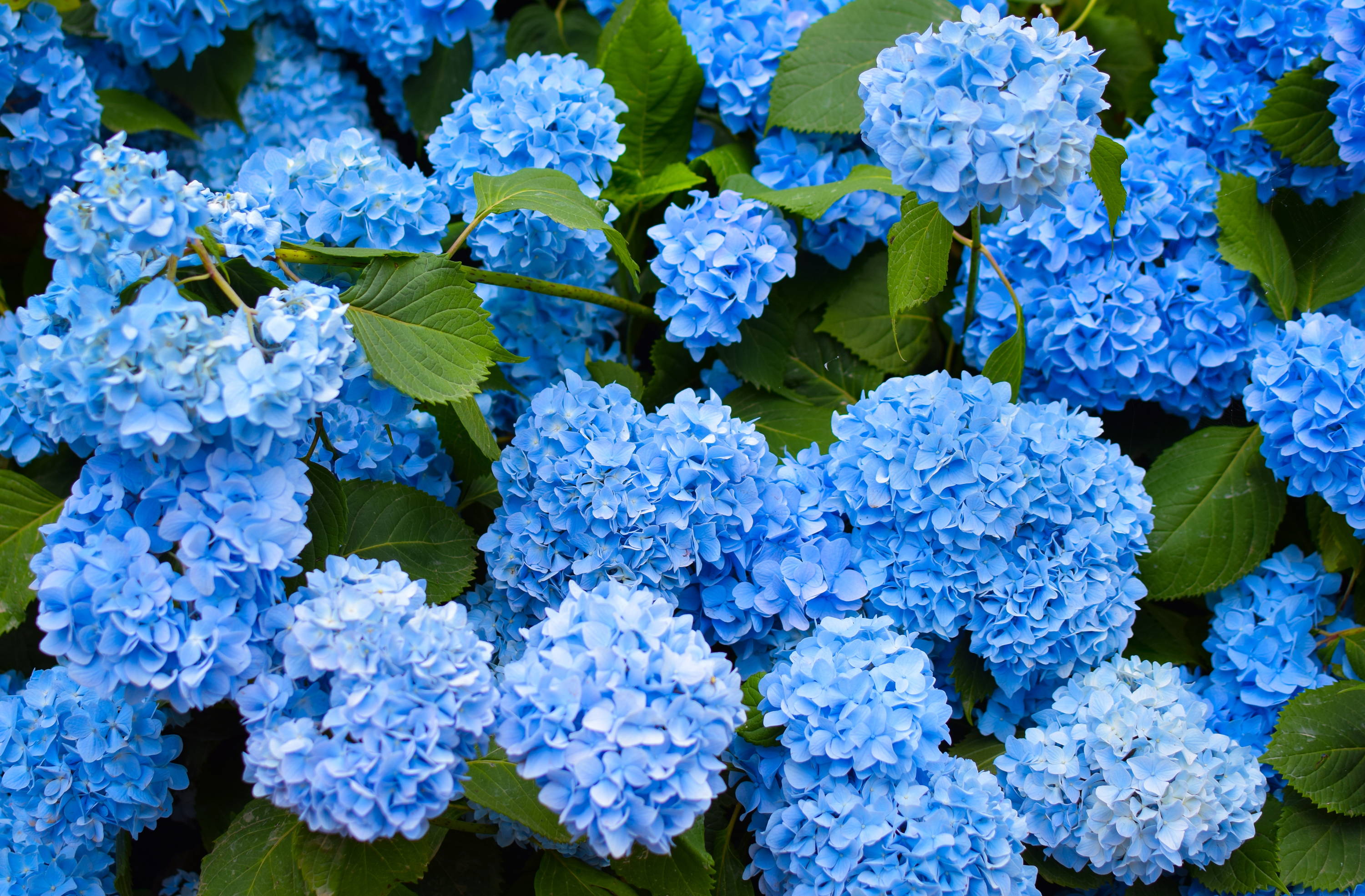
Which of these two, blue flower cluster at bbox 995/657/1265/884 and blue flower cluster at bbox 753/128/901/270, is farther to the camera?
blue flower cluster at bbox 753/128/901/270

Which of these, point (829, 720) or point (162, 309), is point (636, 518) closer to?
point (829, 720)

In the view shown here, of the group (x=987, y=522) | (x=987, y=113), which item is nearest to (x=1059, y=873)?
(x=987, y=522)

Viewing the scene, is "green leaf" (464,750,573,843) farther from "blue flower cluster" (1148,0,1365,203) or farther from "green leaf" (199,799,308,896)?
"blue flower cluster" (1148,0,1365,203)

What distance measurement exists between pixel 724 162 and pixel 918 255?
0.38m

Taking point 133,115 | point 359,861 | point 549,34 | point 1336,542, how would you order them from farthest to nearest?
point 549,34 < point 133,115 < point 1336,542 < point 359,861

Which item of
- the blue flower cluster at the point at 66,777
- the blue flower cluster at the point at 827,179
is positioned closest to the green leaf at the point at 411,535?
the blue flower cluster at the point at 66,777

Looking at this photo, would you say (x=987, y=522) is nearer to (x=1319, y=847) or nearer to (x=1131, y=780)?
(x=1131, y=780)

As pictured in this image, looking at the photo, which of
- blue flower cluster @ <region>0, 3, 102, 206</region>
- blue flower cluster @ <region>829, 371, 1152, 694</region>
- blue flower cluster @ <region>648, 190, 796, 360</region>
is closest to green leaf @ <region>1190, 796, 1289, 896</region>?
blue flower cluster @ <region>829, 371, 1152, 694</region>

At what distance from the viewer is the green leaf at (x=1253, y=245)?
47.3 inches

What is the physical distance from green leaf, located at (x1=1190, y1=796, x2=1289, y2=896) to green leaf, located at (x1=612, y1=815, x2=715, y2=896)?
20.9 inches

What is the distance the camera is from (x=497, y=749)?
0.87 meters

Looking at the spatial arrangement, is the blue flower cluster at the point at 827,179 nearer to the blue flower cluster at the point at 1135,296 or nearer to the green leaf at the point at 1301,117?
the blue flower cluster at the point at 1135,296

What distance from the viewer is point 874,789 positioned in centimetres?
87

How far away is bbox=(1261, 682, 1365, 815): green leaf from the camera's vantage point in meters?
1.02
